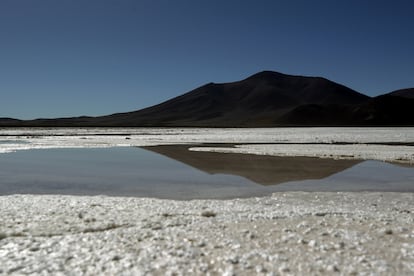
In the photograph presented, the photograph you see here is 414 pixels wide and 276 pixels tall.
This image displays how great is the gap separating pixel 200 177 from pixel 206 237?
978 centimetres

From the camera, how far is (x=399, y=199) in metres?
11.9

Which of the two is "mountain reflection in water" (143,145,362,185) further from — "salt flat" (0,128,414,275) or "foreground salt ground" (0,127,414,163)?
"salt flat" (0,128,414,275)

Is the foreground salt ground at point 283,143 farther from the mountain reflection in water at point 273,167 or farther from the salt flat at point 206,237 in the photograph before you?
the salt flat at point 206,237

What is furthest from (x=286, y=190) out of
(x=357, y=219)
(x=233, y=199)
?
(x=357, y=219)

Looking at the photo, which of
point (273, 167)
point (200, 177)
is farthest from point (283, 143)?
point (200, 177)

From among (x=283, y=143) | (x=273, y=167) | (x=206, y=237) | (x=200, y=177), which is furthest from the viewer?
(x=283, y=143)

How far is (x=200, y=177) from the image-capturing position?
17.5 m

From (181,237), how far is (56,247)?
2.17 metres

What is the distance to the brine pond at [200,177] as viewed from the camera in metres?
14.2

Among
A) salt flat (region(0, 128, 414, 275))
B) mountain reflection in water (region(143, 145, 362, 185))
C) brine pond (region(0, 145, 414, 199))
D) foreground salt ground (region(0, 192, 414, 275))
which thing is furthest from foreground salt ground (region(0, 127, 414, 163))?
foreground salt ground (region(0, 192, 414, 275))

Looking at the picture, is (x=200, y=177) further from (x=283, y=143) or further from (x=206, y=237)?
(x=283, y=143)

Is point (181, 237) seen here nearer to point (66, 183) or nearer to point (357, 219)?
point (357, 219)

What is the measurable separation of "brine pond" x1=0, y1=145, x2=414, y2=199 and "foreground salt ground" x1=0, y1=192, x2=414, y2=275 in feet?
8.46

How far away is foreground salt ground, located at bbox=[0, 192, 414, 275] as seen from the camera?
6195mm
